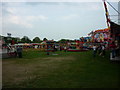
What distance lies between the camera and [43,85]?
16.2ft

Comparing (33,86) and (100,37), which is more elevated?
(100,37)

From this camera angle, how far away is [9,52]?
1570 centimetres

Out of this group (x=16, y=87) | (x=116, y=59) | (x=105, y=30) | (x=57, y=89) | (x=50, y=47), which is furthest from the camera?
(x=105, y=30)

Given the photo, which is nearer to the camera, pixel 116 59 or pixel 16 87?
pixel 16 87

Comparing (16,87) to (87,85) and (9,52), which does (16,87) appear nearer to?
(87,85)

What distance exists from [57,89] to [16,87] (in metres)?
1.60

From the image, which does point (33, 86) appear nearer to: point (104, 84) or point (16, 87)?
point (16, 87)

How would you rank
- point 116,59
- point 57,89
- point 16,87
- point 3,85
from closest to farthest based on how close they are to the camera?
point 57,89 < point 16,87 < point 3,85 < point 116,59

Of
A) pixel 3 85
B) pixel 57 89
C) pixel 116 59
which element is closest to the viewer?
pixel 57 89

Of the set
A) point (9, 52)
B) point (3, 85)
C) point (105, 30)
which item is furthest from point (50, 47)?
point (3, 85)

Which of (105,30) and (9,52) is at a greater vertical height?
(105,30)

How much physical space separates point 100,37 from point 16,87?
85.5 ft

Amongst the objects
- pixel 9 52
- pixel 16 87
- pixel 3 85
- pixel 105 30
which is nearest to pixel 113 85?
pixel 16 87

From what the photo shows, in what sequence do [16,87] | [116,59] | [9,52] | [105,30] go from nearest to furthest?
[16,87] → [116,59] → [9,52] → [105,30]
